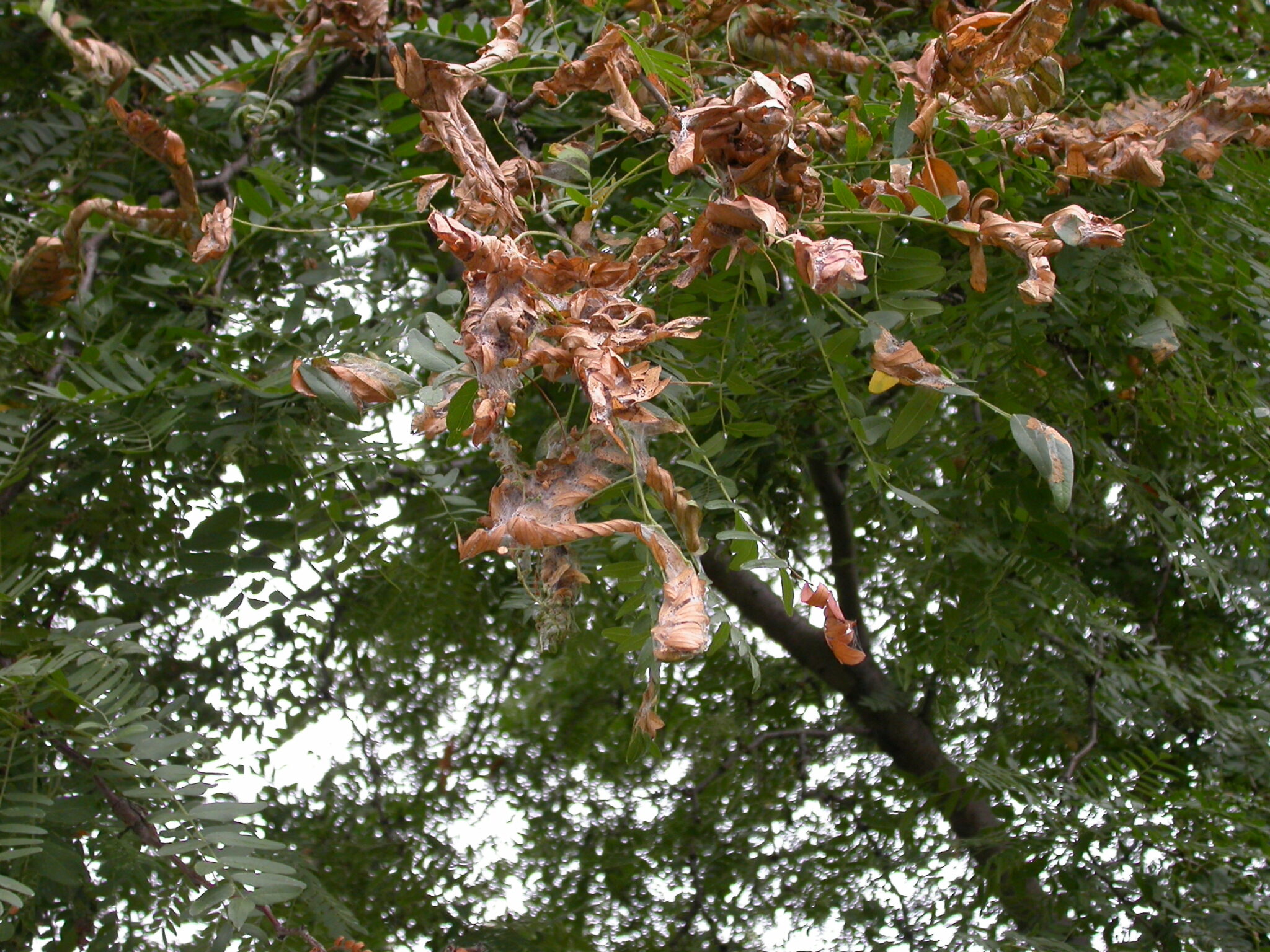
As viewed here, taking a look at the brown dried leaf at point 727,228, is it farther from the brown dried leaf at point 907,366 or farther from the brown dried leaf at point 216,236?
the brown dried leaf at point 216,236

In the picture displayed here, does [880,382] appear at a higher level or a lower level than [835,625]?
higher

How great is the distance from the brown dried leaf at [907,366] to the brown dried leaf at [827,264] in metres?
0.04

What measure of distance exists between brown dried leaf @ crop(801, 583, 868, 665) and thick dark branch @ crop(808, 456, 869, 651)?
801 millimetres

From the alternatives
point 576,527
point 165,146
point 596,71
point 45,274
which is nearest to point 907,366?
point 576,527

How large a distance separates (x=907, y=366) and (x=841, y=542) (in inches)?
35.4

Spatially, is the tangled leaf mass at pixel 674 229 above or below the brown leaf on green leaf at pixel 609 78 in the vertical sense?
below

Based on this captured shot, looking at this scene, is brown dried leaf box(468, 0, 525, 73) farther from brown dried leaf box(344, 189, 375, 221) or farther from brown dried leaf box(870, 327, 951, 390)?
brown dried leaf box(870, 327, 951, 390)

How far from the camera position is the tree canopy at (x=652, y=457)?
0.54 metres

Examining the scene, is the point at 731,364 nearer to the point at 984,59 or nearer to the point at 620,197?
the point at 984,59

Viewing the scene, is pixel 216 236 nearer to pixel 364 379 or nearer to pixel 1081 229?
pixel 364 379

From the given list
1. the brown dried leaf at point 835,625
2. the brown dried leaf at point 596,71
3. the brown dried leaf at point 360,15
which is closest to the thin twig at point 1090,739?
the brown dried leaf at point 835,625

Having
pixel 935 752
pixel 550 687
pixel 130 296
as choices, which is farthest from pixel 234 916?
pixel 550 687

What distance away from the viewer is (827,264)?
1.49ft

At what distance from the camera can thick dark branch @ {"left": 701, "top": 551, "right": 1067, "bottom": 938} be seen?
111 centimetres
